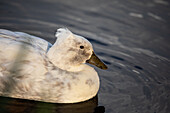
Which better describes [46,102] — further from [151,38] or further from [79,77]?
[151,38]

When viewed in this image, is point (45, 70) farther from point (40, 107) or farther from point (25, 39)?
point (25, 39)

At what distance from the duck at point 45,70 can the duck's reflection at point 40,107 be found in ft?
0.31

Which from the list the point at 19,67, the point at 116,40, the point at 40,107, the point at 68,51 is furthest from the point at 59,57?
the point at 116,40

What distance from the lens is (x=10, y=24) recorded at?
336 inches

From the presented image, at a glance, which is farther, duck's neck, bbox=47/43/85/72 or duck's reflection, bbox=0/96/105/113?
duck's neck, bbox=47/43/85/72

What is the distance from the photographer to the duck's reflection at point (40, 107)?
5.46 m

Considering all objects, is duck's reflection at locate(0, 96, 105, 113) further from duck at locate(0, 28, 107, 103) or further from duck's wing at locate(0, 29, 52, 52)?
duck's wing at locate(0, 29, 52, 52)

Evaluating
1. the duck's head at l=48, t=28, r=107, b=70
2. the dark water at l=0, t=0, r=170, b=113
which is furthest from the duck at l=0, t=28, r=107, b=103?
the dark water at l=0, t=0, r=170, b=113

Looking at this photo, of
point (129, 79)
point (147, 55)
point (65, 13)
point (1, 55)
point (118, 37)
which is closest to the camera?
point (1, 55)

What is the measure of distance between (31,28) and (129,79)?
3.35 metres

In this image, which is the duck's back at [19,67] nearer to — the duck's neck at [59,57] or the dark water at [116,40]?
the duck's neck at [59,57]

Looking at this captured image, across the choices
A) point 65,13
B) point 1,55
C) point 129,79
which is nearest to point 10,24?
point 65,13

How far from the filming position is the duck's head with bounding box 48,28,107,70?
5.75 m

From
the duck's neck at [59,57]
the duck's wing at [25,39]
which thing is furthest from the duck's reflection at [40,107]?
the duck's wing at [25,39]
